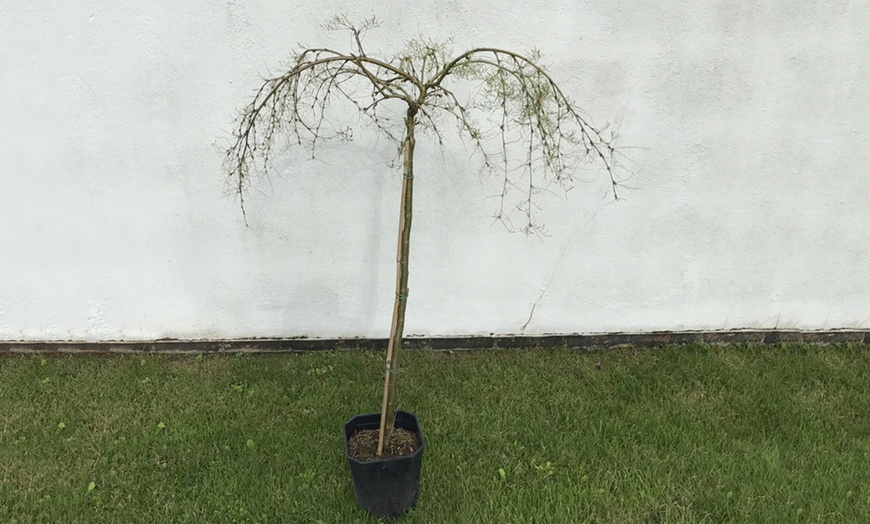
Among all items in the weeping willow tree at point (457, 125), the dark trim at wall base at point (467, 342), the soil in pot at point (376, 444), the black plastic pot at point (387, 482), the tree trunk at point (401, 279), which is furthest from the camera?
the dark trim at wall base at point (467, 342)

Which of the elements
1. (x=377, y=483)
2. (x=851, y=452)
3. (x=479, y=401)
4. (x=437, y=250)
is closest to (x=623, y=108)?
(x=437, y=250)

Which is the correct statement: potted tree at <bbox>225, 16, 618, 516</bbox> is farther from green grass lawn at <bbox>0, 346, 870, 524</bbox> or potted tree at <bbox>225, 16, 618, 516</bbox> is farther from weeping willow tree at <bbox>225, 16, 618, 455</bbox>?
green grass lawn at <bbox>0, 346, 870, 524</bbox>

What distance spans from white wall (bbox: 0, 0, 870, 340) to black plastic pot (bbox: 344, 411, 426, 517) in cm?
159

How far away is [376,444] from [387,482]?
22 centimetres

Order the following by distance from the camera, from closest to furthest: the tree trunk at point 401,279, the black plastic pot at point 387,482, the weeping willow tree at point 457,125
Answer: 1. the tree trunk at point 401,279
2. the black plastic pot at point 387,482
3. the weeping willow tree at point 457,125

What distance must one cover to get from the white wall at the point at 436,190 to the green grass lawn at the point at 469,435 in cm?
33

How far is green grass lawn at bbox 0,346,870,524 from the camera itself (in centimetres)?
284

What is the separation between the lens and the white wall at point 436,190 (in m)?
3.62

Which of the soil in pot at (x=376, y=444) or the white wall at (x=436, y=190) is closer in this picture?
the soil in pot at (x=376, y=444)

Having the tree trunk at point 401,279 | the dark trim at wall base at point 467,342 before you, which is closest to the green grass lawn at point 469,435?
the dark trim at wall base at point 467,342

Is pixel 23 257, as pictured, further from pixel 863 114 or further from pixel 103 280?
pixel 863 114

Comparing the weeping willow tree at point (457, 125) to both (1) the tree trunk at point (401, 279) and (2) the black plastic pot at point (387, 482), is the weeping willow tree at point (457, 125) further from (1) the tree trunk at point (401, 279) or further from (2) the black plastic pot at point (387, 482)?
(2) the black plastic pot at point (387, 482)

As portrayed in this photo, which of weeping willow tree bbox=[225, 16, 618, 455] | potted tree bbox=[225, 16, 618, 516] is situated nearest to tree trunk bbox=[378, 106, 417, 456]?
potted tree bbox=[225, 16, 618, 516]

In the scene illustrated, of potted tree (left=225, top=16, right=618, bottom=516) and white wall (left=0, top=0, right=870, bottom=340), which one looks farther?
white wall (left=0, top=0, right=870, bottom=340)
